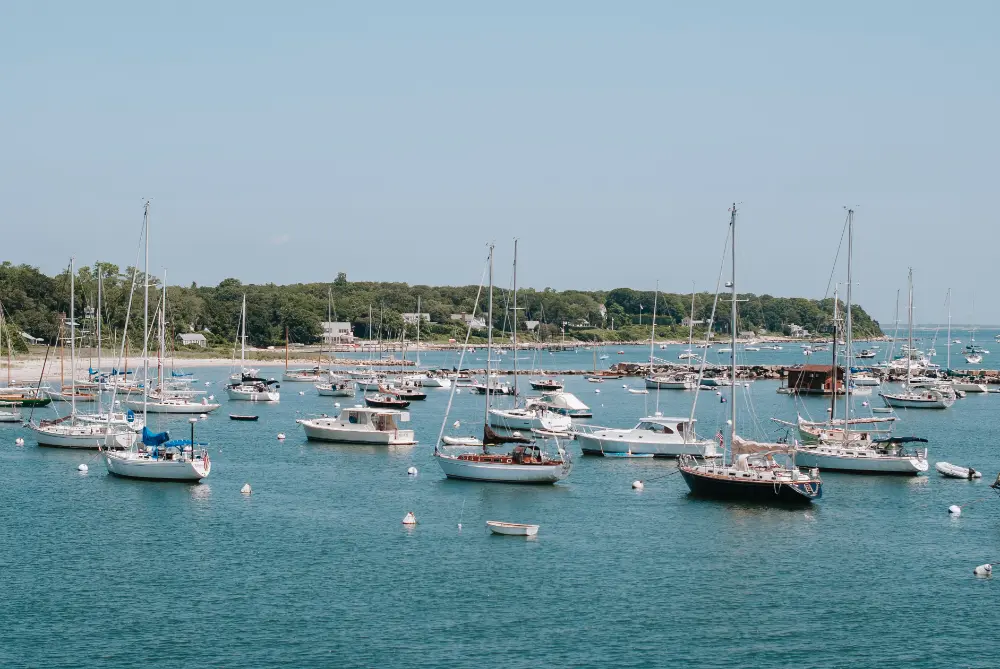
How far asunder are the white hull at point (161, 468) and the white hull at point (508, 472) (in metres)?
12.6

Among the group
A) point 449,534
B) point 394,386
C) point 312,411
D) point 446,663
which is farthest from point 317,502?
point 394,386

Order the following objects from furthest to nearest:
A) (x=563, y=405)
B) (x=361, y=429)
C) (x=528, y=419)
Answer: (x=563, y=405)
(x=528, y=419)
(x=361, y=429)

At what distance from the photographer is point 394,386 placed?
5187 inches

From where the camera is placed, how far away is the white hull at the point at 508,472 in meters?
58.8

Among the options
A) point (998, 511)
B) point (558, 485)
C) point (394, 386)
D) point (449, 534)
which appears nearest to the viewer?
point (449, 534)

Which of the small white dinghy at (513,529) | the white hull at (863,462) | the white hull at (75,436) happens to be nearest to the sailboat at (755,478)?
the white hull at (863,462)

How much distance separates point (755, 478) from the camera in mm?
54250

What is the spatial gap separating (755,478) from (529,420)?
32776 mm

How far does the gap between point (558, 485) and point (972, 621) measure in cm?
2558

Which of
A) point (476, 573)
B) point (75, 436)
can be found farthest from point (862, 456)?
point (75, 436)

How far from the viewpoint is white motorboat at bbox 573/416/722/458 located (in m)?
70.3

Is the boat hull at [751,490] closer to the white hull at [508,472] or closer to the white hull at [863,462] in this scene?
the white hull at [508,472]

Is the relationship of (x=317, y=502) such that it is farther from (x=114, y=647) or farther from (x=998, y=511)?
(x=998, y=511)

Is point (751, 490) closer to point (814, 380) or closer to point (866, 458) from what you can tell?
point (866, 458)
